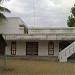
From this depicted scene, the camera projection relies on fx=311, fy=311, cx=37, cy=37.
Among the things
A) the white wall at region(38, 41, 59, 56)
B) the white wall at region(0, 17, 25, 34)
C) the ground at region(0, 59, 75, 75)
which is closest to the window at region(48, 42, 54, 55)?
the white wall at region(38, 41, 59, 56)

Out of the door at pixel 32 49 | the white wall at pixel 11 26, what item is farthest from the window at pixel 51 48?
the white wall at pixel 11 26

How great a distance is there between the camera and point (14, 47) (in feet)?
139

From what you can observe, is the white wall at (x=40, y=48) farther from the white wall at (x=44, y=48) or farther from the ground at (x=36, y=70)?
the ground at (x=36, y=70)

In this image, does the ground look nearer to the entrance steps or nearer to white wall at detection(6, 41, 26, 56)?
the entrance steps

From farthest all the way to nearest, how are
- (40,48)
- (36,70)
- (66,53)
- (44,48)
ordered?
(40,48) < (44,48) < (66,53) < (36,70)

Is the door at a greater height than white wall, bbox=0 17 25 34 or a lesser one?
lesser

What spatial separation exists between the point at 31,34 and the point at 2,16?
4734 mm

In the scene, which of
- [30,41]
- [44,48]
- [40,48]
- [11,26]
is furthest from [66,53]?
[11,26]

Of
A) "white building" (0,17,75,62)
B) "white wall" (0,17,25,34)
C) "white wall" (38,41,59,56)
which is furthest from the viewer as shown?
"white wall" (0,17,25,34)

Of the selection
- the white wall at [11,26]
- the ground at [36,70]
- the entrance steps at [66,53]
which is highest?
the white wall at [11,26]

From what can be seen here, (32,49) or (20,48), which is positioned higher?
(20,48)

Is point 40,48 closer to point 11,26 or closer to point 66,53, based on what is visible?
point 11,26

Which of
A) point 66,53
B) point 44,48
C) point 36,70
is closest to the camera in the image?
point 36,70

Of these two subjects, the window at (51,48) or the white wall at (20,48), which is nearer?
the window at (51,48)
